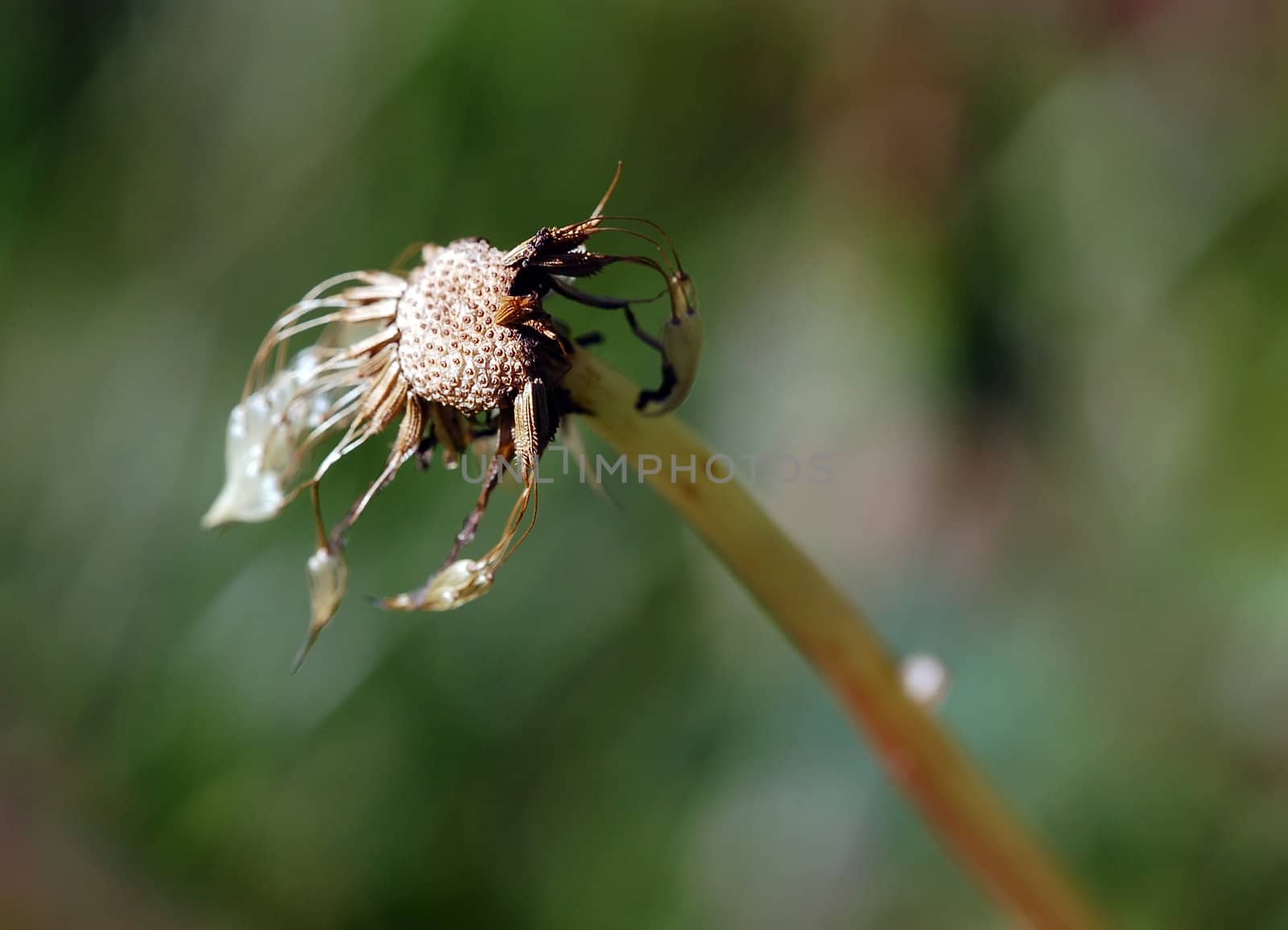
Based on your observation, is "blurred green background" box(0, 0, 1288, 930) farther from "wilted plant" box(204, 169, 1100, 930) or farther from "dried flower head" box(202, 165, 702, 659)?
"dried flower head" box(202, 165, 702, 659)

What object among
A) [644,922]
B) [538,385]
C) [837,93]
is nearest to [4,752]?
[644,922]

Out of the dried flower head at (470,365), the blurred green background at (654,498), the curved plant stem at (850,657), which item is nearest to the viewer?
the dried flower head at (470,365)

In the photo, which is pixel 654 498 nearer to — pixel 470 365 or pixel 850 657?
pixel 850 657

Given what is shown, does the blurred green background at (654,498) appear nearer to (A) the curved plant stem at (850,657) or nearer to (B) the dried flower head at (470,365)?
(A) the curved plant stem at (850,657)

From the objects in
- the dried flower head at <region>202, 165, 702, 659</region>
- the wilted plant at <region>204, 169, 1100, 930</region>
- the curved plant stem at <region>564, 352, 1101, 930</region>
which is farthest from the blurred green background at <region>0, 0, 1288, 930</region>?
the dried flower head at <region>202, 165, 702, 659</region>

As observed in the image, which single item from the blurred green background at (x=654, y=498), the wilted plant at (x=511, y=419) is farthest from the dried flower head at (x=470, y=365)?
the blurred green background at (x=654, y=498)

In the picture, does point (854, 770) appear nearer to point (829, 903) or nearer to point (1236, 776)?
point (829, 903)

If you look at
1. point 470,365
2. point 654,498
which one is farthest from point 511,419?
point 654,498

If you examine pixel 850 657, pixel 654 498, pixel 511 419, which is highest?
pixel 654 498
